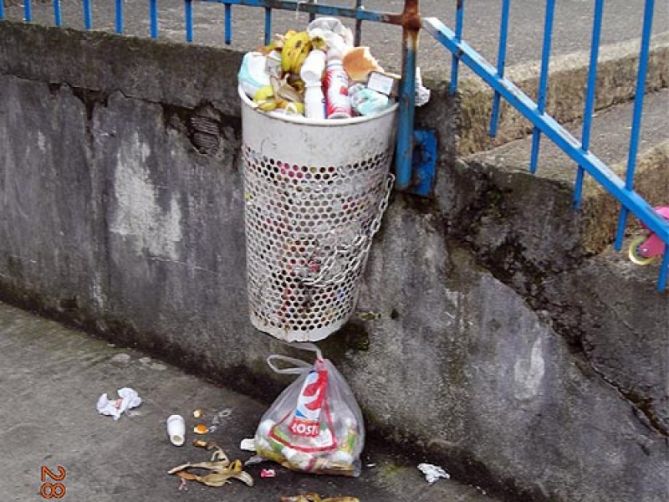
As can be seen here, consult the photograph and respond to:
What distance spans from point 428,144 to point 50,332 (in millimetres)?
2043

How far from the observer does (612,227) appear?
2.65m

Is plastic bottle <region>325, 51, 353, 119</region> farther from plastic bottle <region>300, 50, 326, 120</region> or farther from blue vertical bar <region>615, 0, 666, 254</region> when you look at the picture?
blue vertical bar <region>615, 0, 666, 254</region>

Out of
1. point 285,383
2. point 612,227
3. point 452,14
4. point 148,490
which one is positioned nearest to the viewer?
point 612,227

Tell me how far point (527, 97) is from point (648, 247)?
551 mm

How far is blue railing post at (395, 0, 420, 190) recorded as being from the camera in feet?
8.55

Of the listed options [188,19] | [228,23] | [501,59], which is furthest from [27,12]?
[501,59]

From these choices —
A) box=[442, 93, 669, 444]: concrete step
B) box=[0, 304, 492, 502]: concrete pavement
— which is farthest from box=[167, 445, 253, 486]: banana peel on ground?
box=[442, 93, 669, 444]: concrete step

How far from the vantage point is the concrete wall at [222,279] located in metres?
2.72

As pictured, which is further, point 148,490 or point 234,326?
point 234,326

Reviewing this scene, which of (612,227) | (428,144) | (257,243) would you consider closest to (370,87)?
(428,144)

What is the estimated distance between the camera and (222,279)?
344 cm

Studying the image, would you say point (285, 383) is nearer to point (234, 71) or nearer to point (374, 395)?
point (374, 395)

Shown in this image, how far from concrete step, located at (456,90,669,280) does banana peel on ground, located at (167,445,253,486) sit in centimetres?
107

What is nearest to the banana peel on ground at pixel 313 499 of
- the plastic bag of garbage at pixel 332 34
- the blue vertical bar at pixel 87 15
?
the plastic bag of garbage at pixel 332 34
